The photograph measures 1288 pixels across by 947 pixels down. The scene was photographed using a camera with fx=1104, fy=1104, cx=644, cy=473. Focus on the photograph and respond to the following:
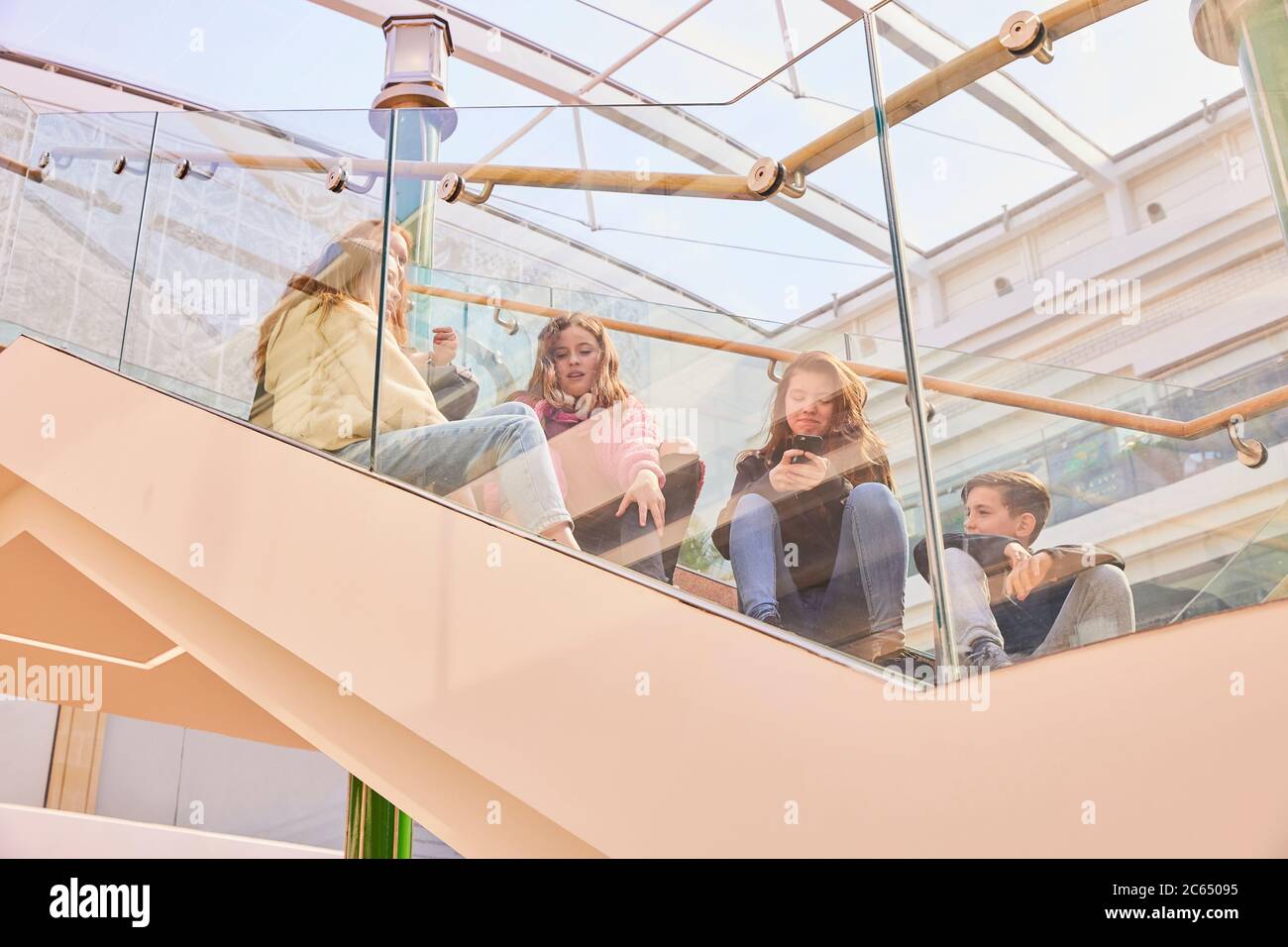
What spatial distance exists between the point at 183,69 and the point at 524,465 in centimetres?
807

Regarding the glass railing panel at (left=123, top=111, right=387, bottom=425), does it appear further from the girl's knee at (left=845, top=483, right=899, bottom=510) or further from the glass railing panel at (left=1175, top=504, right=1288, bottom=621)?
the glass railing panel at (left=1175, top=504, right=1288, bottom=621)

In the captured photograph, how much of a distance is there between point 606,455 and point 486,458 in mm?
316

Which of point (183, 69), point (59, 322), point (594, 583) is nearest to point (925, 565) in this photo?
point (594, 583)

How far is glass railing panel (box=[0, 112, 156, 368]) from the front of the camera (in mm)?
3586

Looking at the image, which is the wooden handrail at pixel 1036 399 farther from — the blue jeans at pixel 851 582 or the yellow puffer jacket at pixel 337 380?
the yellow puffer jacket at pixel 337 380

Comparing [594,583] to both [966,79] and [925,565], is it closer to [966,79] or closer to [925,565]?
[925,565]

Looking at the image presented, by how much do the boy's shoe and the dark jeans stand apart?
1.95ft

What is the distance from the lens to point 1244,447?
55.2 inches

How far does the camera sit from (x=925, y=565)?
1.62 m

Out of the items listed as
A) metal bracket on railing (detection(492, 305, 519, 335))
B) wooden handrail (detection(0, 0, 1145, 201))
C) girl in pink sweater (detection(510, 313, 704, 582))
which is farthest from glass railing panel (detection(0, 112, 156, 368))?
girl in pink sweater (detection(510, 313, 704, 582))

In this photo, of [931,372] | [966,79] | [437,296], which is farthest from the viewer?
[437,296]

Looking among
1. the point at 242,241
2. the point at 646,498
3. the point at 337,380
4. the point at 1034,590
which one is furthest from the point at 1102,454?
the point at 242,241

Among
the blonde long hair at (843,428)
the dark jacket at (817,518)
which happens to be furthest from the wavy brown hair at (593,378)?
the dark jacket at (817,518)

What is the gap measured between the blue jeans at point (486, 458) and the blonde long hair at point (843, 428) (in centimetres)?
50
